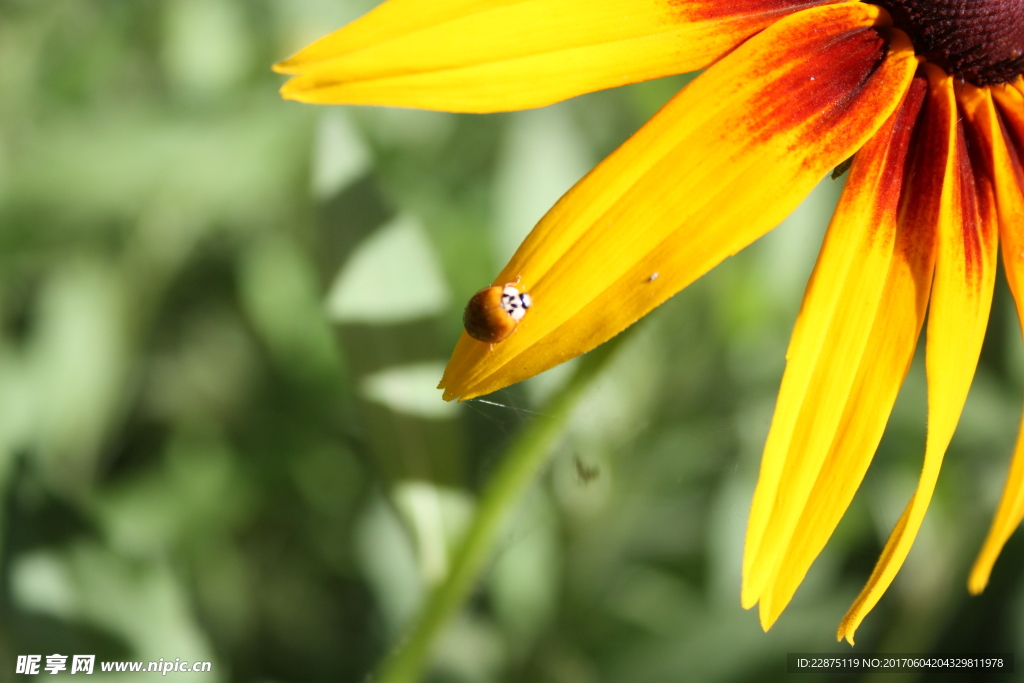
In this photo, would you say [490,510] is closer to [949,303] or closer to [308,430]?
[949,303]

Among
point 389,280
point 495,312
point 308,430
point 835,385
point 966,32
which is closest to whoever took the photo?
point 495,312

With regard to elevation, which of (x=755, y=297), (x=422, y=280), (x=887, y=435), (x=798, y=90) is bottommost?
(x=887, y=435)

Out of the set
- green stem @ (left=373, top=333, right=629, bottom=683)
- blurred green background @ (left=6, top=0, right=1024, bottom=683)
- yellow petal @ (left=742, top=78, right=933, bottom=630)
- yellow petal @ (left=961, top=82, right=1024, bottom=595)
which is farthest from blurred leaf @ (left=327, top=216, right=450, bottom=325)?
yellow petal @ (left=961, top=82, right=1024, bottom=595)

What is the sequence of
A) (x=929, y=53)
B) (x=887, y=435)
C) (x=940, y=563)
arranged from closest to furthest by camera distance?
(x=929, y=53) → (x=940, y=563) → (x=887, y=435)

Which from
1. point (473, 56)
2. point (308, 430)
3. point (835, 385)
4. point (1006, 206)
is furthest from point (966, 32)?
point (308, 430)

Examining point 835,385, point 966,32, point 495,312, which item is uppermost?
point 966,32

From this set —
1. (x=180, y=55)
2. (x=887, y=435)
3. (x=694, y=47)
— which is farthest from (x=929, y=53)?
(x=180, y=55)

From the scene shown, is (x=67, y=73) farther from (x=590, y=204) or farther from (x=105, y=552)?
(x=590, y=204)
